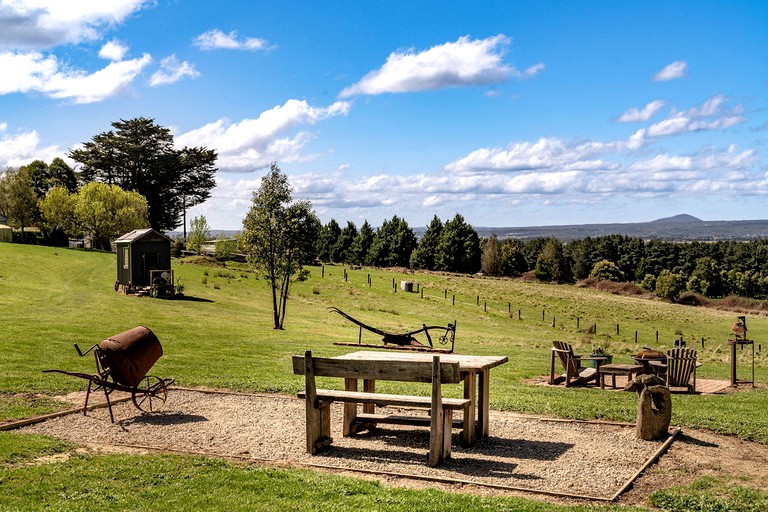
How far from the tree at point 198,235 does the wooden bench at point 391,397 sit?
2676 inches

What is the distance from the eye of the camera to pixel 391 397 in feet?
31.1

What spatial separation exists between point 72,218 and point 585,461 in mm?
70502

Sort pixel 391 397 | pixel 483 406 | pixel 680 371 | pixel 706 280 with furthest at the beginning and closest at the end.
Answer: pixel 706 280 < pixel 680 371 < pixel 483 406 < pixel 391 397

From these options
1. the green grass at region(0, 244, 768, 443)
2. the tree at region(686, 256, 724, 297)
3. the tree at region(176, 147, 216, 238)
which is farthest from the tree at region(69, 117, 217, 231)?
the tree at region(686, 256, 724, 297)

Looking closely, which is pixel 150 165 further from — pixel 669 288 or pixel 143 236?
pixel 669 288

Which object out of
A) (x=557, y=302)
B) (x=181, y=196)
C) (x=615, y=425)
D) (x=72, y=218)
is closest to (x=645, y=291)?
(x=557, y=302)

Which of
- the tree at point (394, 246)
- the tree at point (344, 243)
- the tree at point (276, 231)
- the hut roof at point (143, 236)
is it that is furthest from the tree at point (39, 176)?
the tree at point (276, 231)

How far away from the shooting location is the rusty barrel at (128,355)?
37.4 feet

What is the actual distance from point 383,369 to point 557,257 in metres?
101

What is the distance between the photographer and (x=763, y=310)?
233 ft

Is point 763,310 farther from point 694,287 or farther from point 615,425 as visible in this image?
point 615,425

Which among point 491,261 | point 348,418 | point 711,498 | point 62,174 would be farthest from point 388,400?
point 491,261

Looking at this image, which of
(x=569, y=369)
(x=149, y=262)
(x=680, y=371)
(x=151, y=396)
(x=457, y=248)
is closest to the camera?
(x=151, y=396)

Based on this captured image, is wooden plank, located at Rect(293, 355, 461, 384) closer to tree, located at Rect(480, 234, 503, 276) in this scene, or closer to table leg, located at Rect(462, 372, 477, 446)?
table leg, located at Rect(462, 372, 477, 446)
